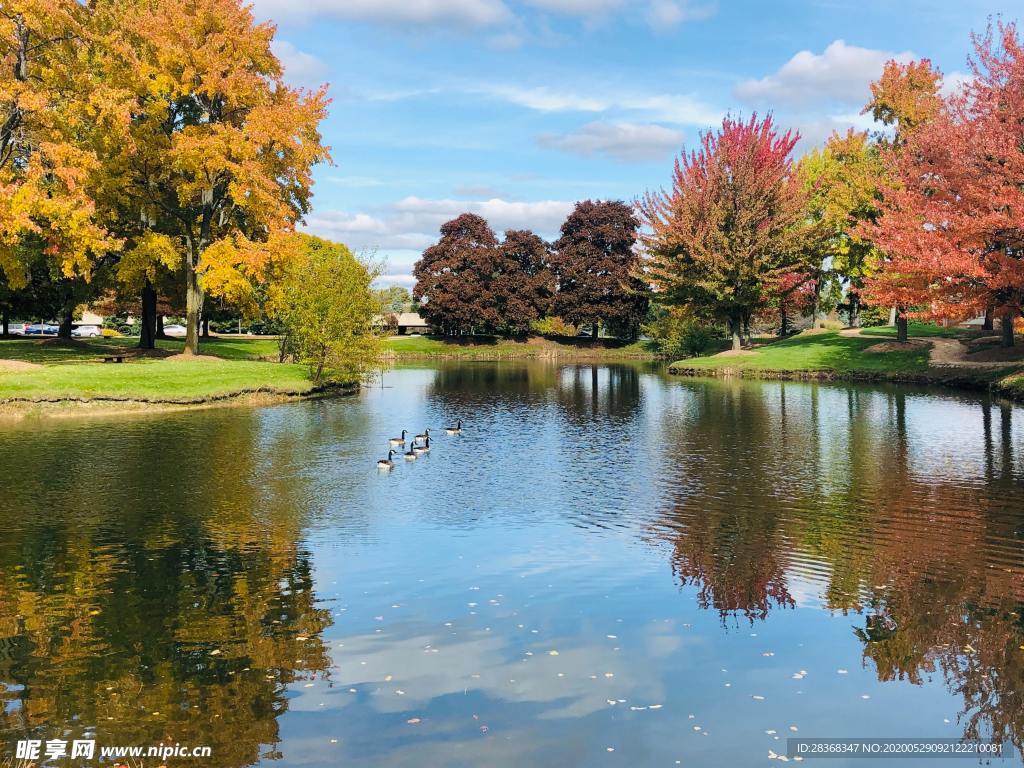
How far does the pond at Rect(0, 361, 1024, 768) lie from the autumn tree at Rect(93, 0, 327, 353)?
79.8ft

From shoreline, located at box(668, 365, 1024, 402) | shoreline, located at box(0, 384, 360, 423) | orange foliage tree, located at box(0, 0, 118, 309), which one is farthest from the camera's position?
shoreline, located at box(668, 365, 1024, 402)

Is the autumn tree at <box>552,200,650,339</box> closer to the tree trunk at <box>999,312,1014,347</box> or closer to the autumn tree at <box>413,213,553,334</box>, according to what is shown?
the autumn tree at <box>413,213,553,334</box>

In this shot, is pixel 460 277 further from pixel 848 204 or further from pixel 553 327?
pixel 848 204

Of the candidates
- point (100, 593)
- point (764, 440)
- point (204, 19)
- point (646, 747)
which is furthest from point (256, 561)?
point (204, 19)

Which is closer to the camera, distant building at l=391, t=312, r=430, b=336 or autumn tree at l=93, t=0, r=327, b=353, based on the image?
autumn tree at l=93, t=0, r=327, b=353

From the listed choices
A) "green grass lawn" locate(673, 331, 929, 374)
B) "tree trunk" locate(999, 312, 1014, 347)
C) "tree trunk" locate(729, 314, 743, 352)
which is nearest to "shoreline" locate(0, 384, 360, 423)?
"green grass lawn" locate(673, 331, 929, 374)

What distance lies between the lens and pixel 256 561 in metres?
16.4

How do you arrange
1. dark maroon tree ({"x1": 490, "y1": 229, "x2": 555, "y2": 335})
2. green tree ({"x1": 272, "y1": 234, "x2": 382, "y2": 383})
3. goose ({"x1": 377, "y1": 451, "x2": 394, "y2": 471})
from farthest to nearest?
1. dark maroon tree ({"x1": 490, "y1": 229, "x2": 555, "y2": 335})
2. green tree ({"x1": 272, "y1": 234, "x2": 382, "y2": 383})
3. goose ({"x1": 377, "y1": 451, "x2": 394, "y2": 471})

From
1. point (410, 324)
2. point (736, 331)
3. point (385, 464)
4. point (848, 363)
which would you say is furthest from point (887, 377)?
point (410, 324)

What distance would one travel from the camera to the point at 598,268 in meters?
122

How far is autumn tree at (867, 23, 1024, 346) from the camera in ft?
155

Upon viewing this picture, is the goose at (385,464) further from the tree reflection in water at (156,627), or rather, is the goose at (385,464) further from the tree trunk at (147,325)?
the tree trunk at (147,325)

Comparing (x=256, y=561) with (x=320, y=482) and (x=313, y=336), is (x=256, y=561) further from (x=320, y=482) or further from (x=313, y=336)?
(x=313, y=336)

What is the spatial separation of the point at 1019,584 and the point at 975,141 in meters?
41.1
